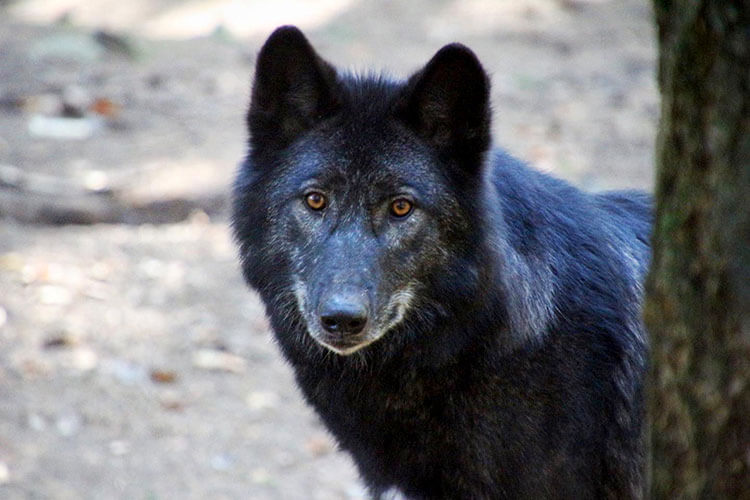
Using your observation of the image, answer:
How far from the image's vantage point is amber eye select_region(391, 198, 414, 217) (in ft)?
12.2

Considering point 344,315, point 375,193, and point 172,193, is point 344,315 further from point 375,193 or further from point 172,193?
point 172,193

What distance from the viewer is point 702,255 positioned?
81.4 inches

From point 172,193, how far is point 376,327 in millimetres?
4882

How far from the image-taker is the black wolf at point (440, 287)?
370 centimetres

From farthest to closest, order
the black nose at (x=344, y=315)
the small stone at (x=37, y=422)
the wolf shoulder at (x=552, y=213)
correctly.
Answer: the small stone at (x=37, y=422) → the wolf shoulder at (x=552, y=213) → the black nose at (x=344, y=315)

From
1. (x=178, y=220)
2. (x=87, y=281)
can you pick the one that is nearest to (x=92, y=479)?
(x=87, y=281)

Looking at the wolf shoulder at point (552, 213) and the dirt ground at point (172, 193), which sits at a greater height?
the wolf shoulder at point (552, 213)

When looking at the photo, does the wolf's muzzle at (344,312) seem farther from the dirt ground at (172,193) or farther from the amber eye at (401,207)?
the dirt ground at (172,193)

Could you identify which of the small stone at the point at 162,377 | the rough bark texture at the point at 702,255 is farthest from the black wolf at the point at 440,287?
the small stone at the point at 162,377

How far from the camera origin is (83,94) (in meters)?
9.79

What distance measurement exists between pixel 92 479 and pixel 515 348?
2.81 m

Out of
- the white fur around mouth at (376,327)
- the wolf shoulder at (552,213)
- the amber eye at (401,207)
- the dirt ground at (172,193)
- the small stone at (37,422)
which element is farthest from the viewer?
the dirt ground at (172,193)

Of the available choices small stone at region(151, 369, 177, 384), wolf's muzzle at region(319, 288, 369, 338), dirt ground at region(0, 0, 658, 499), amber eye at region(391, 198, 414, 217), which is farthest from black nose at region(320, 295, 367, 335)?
small stone at region(151, 369, 177, 384)

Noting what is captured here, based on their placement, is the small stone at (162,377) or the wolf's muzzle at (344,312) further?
the small stone at (162,377)
